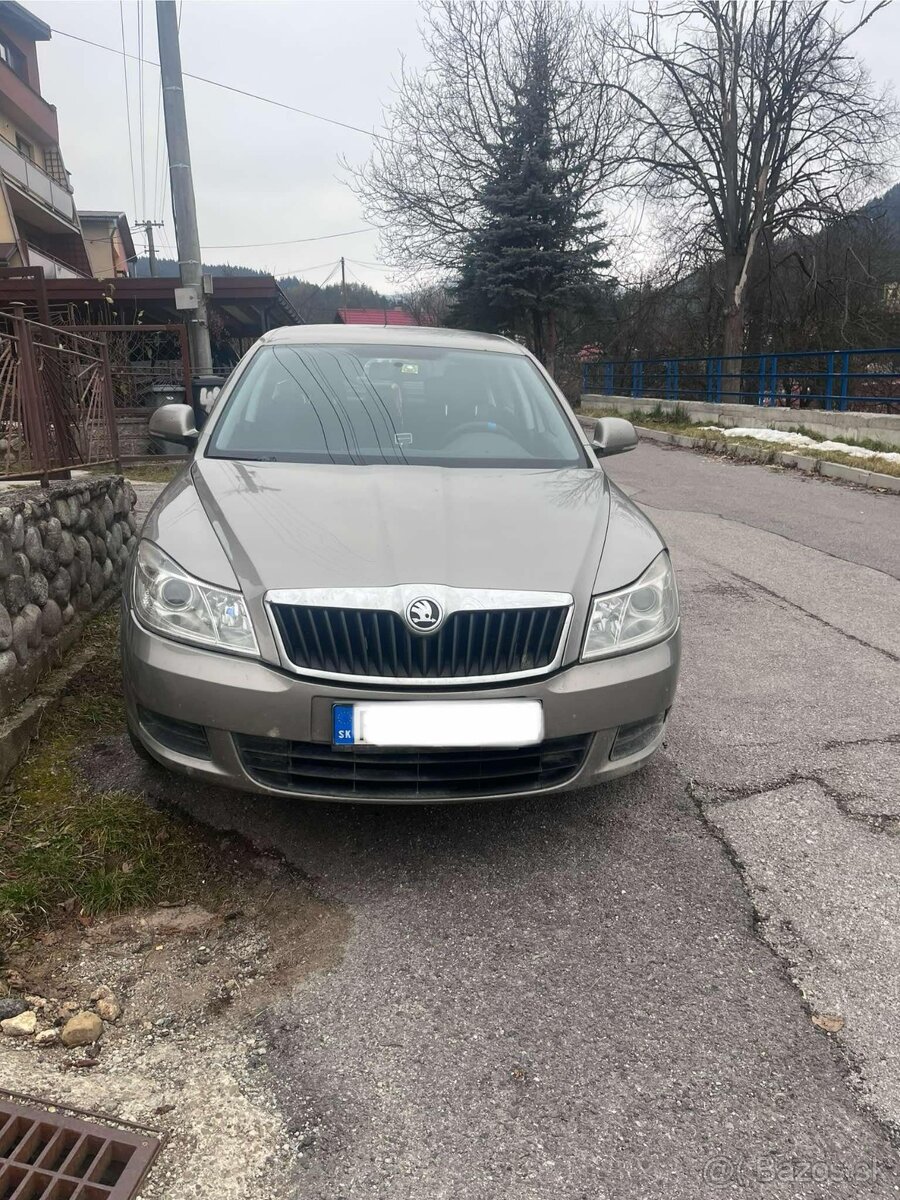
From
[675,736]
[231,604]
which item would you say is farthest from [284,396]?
[675,736]

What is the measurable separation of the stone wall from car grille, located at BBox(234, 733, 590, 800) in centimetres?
136

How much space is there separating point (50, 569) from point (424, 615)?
2.37 m

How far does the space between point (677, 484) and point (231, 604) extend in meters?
9.13

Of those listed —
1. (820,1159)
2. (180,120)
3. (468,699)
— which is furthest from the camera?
(180,120)

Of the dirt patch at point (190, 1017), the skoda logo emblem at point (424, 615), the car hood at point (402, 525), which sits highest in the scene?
the car hood at point (402, 525)

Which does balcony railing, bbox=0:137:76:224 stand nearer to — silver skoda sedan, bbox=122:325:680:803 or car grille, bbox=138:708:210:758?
silver skoda sedan, bbox=122:325:680:803

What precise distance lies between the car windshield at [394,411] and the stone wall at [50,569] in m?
0.91

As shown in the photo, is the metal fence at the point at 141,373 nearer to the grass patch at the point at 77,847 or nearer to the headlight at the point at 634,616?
the grass patch at the point at 77,847

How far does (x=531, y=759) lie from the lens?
2.39 m

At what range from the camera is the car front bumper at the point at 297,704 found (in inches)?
88.6

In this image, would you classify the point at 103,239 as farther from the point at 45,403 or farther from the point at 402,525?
the point at 402,525

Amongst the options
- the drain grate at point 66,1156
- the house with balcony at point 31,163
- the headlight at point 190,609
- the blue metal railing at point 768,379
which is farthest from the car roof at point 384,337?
the house with balcony at point 31,163

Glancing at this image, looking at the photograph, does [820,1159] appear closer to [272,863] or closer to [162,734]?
[272,863]

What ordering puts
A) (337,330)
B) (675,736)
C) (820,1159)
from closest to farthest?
(820,1159), (675,736), (337,330)
